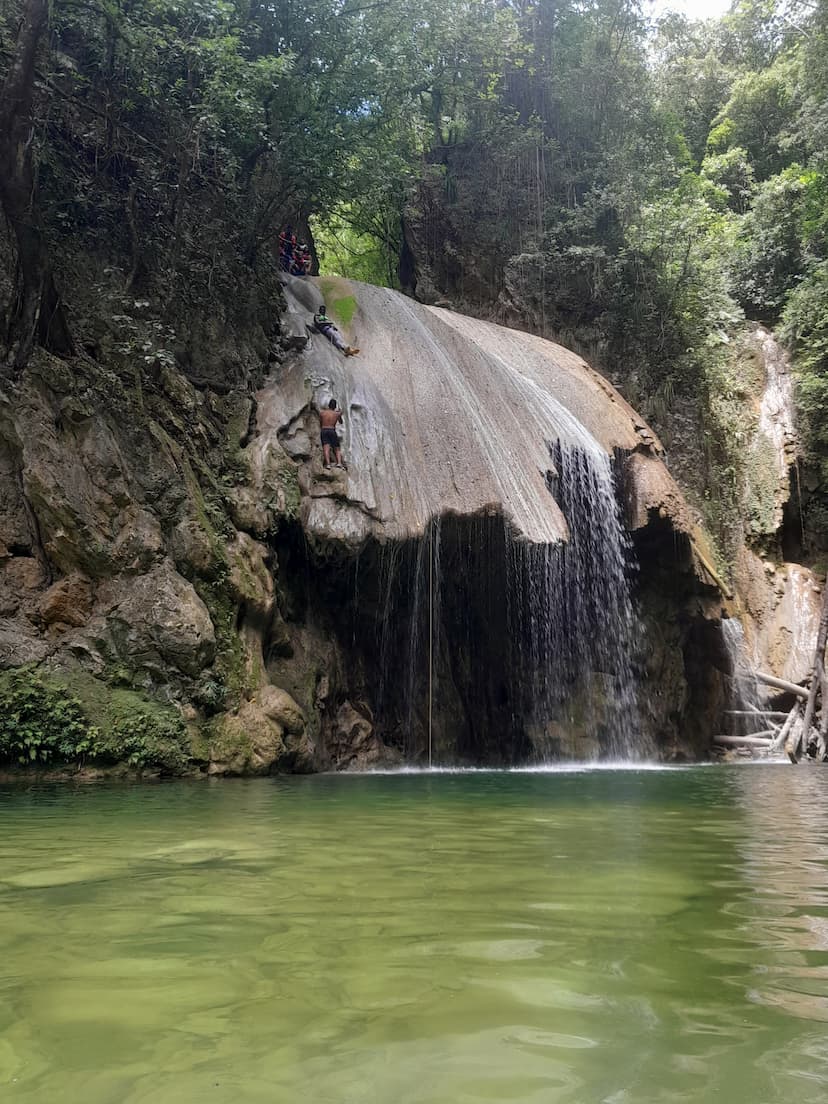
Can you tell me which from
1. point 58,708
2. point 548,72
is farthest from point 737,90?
point 58,708

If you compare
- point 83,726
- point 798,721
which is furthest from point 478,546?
point 798,721

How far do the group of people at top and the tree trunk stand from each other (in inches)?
318

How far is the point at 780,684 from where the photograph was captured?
1841 centimetres

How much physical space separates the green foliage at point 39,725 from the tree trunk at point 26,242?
4.58 meters

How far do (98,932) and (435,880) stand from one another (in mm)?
1431

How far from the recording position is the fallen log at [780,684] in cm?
1784

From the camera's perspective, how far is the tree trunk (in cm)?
1162

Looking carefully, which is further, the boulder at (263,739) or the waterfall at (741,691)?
the waterfall at (741,691)

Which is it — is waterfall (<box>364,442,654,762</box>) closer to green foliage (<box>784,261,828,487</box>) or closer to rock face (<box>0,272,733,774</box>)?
rock face (<box>0,272,733,774</box>)

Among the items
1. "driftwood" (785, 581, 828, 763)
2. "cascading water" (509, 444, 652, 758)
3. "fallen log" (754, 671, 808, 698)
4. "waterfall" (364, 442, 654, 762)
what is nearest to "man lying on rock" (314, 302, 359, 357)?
"waterfall" (364, 442, 654, 762)

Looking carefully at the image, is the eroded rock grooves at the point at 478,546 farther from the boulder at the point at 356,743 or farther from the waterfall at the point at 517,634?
the boulder at the point at 356,743

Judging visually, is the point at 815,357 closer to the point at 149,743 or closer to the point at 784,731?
the point at 784,731

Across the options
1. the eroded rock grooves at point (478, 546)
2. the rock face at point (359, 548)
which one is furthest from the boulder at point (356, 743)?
the eroded rock grooves at point (478, 546)

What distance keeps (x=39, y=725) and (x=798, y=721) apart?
14196 mm
